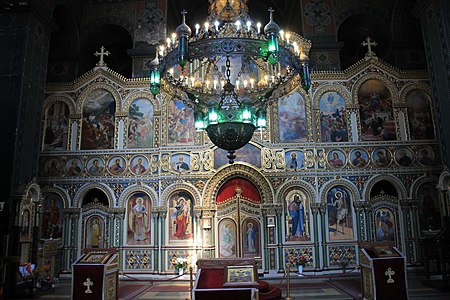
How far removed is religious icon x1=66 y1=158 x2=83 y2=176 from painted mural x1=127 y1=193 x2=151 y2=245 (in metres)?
1.95

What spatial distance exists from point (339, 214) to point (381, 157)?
2.23 metres

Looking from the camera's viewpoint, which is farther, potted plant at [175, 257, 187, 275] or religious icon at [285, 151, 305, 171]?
religious icon at [285, 151, 305, 171]

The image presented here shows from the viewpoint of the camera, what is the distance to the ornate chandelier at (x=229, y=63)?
19.9ft

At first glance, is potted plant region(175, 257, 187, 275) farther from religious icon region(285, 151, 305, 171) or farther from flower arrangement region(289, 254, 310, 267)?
religious icon region(285, 151, 305, 171)

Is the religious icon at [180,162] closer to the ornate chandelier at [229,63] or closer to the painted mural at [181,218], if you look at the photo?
the painted mural at [181,218]

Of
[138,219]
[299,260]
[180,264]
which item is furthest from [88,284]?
[299,260]

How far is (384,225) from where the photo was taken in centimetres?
1216

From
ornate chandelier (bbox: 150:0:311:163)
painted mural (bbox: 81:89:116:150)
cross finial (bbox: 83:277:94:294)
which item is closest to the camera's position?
ornate chandelier (bbox: 150:0:311:163)

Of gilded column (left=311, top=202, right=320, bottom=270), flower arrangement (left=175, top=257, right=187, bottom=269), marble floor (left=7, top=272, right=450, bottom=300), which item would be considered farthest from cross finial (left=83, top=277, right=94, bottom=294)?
gilded column (left=311, top=202, right=320, bottom=270)

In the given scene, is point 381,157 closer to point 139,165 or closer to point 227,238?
point 227,238

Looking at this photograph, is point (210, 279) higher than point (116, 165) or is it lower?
lower

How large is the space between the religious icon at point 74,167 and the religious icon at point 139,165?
5.62 ft

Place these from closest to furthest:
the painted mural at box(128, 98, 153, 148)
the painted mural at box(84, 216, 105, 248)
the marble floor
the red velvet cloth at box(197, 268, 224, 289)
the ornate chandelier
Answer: the red velvet cloth at box(197, 268, 224, 289) → the ornate chandelier → the marble floor → the painted mural at box(84, 216, 105, 248) → the painted mural at box(128, 98, 153, 148)

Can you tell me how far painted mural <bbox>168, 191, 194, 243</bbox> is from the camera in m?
12.1
